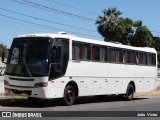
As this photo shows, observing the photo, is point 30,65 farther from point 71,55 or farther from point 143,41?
point 143,41

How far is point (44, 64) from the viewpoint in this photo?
18531 millimetres

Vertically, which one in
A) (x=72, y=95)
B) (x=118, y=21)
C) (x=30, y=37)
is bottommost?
(x=72, y=95)

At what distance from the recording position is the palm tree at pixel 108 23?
61000 mm

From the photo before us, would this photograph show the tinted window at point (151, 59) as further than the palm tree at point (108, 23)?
No

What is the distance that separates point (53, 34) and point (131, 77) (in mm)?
8647

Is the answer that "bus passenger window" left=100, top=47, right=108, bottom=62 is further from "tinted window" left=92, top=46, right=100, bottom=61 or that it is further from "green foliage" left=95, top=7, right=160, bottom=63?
"green foliage" left=95, top=7, right=160, bottom=63

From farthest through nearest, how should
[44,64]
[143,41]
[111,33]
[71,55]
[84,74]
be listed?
[143,41]
[111,33]
[84,74]
[71,55]
[44,64]

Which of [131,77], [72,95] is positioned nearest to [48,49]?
[72,95]

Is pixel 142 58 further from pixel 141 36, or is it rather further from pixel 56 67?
pixel 141 36

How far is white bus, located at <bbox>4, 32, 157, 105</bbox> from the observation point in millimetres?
18578

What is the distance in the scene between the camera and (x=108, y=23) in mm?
61750

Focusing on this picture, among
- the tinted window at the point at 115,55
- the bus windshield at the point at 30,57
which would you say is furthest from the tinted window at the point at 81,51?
the tinted window at the point at 115,55

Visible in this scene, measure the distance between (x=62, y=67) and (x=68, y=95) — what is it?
4.58 ft

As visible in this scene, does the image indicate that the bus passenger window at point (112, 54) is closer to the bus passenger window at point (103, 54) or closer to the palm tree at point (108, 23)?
the bus passenger window at point (103, 54)
